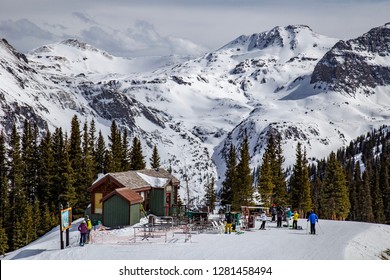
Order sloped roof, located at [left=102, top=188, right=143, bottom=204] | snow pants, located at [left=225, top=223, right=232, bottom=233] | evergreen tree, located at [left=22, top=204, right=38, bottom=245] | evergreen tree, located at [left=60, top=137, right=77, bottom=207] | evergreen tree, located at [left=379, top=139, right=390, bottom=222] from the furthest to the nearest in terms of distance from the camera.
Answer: evergreen tree, located at [left=379, top=139, right=390, bottom=222] → evergreen tree, located at [left=60, top=137, right=77, bottom=207] → evergreen tree, located at [left=22, top=204, right=38, bottom=245] → sloped roof, located at [left=102, top=188, right=143, bottom=204] → snow pants, located at [left=225, top=223, right=232, bottom=233]

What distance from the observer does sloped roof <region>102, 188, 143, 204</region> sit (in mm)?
42219

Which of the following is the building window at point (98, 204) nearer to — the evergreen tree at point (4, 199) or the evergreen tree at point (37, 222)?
the evergreen tree at point (37, 222)

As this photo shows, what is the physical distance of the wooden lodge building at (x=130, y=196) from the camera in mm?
42562

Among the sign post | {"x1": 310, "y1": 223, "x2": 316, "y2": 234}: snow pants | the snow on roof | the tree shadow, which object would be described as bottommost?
the tree shadow

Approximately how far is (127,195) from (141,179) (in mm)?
6829

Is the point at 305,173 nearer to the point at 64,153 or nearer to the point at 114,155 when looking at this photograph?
the point at 114,155

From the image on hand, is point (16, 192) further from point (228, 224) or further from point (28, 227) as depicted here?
point (228, 224)

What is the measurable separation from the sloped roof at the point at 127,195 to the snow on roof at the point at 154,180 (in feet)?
17.5

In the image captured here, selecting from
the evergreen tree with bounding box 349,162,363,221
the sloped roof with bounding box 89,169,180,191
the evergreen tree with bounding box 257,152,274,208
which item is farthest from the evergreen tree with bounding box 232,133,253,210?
the evergreen tree with bounding box 349,162,363,221

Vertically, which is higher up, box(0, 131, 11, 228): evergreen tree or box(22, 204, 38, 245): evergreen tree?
box(0, 131, 11, 228): evergreen tree

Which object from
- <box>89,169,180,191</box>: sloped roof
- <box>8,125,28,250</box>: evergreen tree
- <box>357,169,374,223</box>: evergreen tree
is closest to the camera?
<box>89,169,180,191</box>: sloped roof

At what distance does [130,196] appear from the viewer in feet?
142

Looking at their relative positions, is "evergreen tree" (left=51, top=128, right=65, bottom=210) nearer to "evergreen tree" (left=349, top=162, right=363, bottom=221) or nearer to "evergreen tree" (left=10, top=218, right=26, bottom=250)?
"evergreen tree" (left=10, top=218, right=26, bottom=250)

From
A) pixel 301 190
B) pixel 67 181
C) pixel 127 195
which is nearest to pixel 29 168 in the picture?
pixel 67 181
